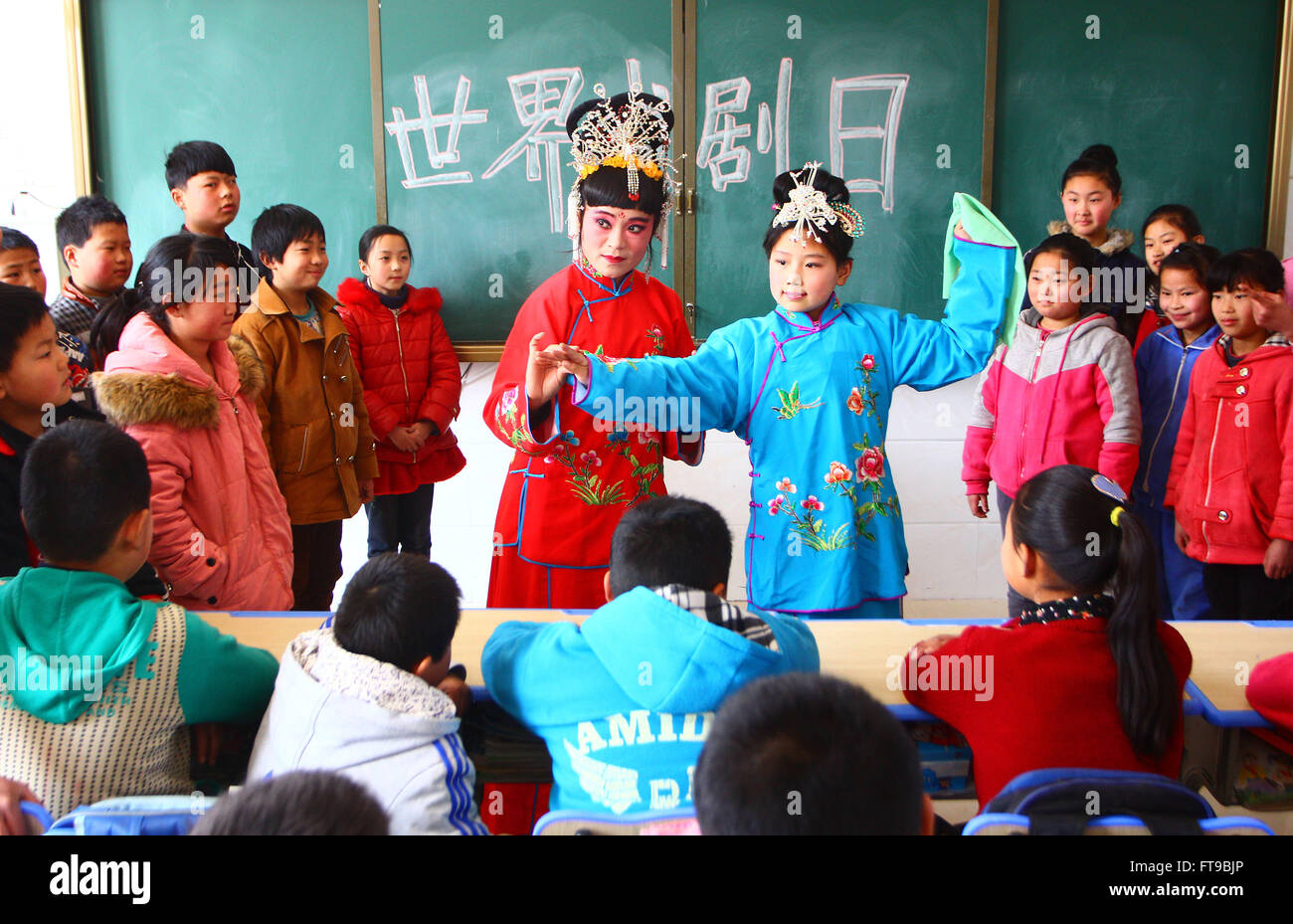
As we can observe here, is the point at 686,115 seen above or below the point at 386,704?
above

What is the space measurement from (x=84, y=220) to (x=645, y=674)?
2281 mm

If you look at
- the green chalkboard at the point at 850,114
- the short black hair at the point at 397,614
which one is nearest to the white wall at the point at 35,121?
the green chalkboard at the point at 850,114

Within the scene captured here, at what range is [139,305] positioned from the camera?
2.26 metres

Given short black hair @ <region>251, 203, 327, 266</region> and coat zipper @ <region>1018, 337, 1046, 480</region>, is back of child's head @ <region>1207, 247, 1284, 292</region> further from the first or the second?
short black hair @ <region>251, 203, 327, 266</region>

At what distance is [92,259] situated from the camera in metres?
2.67

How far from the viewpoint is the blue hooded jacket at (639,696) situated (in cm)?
123

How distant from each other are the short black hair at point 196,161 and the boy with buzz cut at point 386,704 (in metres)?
2.08

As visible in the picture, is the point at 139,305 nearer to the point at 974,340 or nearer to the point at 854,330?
the point at 854,330

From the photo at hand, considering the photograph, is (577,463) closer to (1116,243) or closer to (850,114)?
(1116,243)

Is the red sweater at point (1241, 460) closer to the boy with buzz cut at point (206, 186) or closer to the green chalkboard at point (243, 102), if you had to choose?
the boy with buzz cut at point (206, 186)

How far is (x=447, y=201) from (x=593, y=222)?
71.4 inches

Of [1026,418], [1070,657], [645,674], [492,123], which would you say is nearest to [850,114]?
[492,123]
